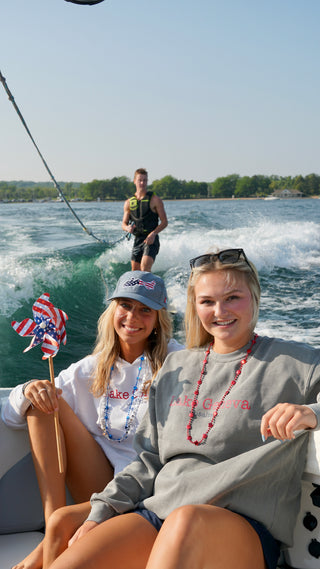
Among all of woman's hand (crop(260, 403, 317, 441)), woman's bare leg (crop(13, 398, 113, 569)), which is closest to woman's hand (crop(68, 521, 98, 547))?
woman's bare leg (crop(13, 398, 113, 569))

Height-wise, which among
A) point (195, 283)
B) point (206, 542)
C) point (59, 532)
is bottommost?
point (59, 532)

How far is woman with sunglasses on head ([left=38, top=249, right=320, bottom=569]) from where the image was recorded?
1167 millimetres

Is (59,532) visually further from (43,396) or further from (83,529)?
(43,396)

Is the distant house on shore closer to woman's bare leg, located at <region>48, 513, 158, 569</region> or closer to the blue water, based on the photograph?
the blue water

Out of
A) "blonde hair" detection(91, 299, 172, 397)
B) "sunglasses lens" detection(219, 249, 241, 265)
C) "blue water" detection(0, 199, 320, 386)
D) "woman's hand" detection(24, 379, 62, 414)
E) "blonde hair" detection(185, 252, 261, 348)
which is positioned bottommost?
"blue water" detection(0, 199, 320, 386)

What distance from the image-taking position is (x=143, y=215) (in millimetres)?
6770

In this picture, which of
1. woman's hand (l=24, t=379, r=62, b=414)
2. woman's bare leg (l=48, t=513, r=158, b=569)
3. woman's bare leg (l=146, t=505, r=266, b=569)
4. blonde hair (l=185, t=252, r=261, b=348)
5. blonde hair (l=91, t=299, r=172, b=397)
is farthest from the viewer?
blonde hair (l=91, t=299, r=172, b=397)

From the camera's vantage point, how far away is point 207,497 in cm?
124

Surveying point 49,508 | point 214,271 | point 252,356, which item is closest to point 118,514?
point 49,508

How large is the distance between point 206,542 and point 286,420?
0.29 meters

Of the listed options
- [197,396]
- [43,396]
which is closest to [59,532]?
[43,396]

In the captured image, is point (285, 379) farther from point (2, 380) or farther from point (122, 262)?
point (122, 262)

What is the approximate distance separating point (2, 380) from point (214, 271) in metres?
4.84

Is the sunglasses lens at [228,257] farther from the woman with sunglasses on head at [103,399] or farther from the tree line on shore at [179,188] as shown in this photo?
the tree line on shore at [179,188]
